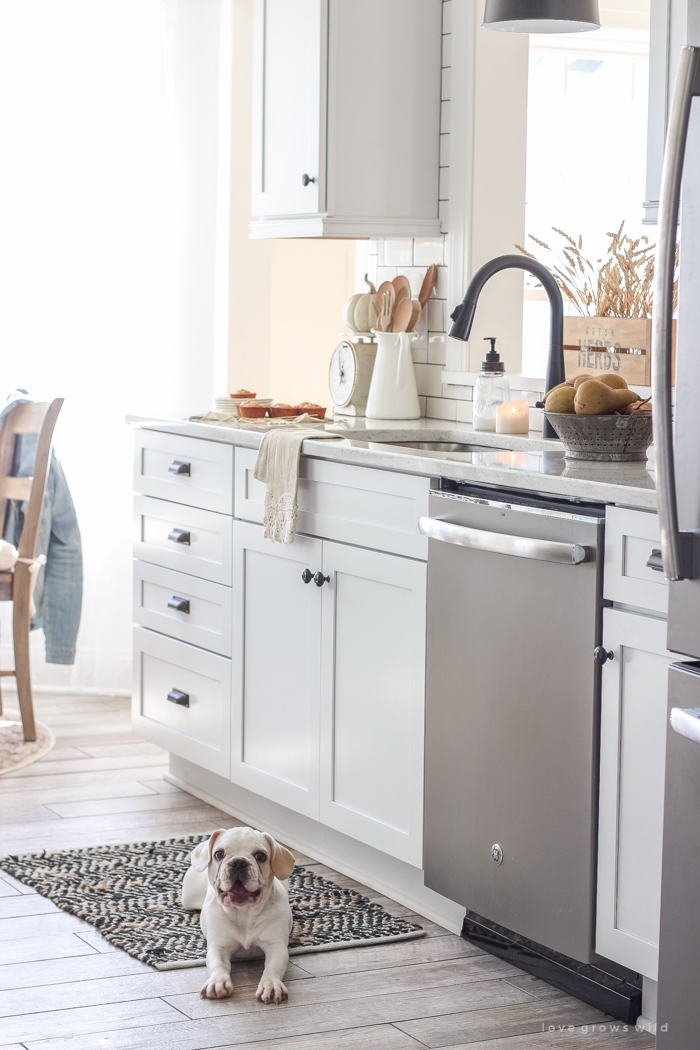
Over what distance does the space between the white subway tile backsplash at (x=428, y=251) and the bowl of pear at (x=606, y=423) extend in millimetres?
1132

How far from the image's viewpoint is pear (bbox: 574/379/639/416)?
95.8 inches

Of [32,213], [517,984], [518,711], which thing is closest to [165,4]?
[32,213]

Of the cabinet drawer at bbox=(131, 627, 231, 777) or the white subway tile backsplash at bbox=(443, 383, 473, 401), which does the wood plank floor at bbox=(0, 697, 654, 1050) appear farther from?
the white subway tile backsplash at bbox=(443, 383, 473, 401)

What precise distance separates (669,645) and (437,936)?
1348mm

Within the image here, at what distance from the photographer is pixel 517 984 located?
2.38m

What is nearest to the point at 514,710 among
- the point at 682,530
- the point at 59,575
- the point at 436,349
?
the point at 682,530

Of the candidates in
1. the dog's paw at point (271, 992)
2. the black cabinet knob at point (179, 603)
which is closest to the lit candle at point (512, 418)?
the black cabinet knob at point (179, 603)

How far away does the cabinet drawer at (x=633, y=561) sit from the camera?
2.03 m

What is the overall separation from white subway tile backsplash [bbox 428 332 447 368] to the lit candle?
1.66ft

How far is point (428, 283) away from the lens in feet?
11.6

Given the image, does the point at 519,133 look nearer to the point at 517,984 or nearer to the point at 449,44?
the point at 449,44

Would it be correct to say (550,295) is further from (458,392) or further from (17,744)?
(17,744)

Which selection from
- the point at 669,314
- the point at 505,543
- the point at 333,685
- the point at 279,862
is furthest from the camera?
the point at 333,685

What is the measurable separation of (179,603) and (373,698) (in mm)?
862
